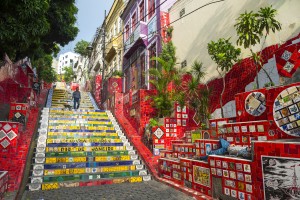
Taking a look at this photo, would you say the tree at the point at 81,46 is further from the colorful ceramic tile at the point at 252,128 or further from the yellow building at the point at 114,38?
the colorful ceramic tile at the point at 252,128

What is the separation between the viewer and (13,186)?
6.23 meters

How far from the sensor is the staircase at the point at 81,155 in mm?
7406

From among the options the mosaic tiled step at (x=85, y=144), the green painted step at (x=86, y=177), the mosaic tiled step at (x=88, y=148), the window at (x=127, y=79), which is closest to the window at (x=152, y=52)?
the window at (x=127, y=79)

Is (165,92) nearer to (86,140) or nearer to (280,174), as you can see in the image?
(86,140)

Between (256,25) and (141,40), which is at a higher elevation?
(141,40)

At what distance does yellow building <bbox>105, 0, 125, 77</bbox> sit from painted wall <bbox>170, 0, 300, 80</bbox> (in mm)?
8968

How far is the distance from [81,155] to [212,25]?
7624 mm

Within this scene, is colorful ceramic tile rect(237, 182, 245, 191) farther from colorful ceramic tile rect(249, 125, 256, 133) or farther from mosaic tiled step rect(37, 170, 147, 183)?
mosaic tiled step rect(37, 170, 147, 183)

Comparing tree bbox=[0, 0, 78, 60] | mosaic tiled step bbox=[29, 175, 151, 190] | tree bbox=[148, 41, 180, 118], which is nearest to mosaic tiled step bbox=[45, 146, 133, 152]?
mosaic tiled step bbox=[29, 175, 151, 190]

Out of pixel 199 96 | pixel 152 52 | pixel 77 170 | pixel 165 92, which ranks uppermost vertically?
pixel 152 52

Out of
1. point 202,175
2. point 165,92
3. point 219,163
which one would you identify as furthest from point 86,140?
point 219,163

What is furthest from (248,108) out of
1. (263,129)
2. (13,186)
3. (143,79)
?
(143,79)

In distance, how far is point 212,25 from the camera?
34.0 feet

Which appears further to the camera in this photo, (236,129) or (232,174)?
(236,129)
